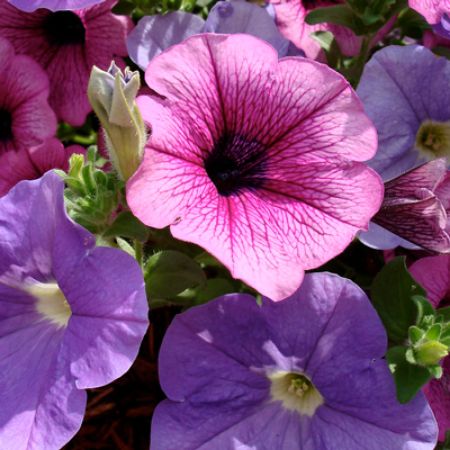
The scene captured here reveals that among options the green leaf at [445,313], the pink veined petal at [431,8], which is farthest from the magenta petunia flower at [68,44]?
the green leaf at [445,313]

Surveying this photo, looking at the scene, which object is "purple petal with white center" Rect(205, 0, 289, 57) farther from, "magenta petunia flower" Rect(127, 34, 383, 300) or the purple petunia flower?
the purple petunia flower

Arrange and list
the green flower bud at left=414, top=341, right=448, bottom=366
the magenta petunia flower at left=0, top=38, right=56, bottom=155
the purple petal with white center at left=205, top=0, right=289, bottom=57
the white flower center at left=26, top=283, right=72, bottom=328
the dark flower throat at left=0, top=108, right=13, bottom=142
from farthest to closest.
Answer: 1. the dark flower throat at left=0, top=108, right=13, bottom=142
2. the magenta petunia flower at left=0, top=38, right=56, bottom=155
3. the purple petal with white center at left=205, top=0, right=289, bottom=57
4. the white flower center at left=26, top=283, right=72, bottom=328
5. the green flower bud at left=414, top=341, right=448, bottom=366

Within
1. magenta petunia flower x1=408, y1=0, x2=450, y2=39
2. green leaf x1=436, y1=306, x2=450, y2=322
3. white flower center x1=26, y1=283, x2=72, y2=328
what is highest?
magenta petunia flower x1=408, y1=0, x2=450, y2=39

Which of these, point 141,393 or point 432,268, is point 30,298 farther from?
point 432,268

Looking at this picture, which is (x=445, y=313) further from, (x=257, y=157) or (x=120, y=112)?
(x=120, y=112)

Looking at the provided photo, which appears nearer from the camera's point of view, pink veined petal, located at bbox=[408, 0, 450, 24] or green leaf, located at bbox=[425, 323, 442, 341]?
green leaf, located at bbox=[425, 323, 442, 341]

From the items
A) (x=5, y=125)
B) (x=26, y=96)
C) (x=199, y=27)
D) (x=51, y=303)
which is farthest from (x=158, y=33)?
(x=51, y=303)

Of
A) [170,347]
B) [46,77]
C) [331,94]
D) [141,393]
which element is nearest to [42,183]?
[170,347]

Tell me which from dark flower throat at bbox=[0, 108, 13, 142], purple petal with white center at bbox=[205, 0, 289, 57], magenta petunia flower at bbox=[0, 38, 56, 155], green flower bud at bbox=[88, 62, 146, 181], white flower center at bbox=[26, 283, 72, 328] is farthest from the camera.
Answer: dark flower throat at bbox=[0, 108, 13, 142]

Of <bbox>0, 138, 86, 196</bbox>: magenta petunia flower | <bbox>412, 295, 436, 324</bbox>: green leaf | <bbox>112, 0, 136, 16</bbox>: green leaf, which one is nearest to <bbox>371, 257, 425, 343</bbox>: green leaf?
<bbox>412, 295, 436, 324</bbox>: green leaf
